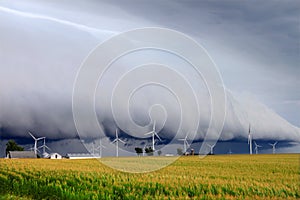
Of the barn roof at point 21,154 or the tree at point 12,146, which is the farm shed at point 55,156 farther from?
the tree at point 12,146

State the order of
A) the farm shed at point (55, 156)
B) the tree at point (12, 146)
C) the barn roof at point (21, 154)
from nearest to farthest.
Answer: the barn roof at point (21, 154)
the farm shed at point (55, 156)
the tree at point (12, 146)

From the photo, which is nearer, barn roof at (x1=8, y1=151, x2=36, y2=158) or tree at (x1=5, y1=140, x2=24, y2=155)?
barn roof at (x1=8, y1=151, x2=36, y2=158)

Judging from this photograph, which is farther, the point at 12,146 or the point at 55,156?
the point at 12,146

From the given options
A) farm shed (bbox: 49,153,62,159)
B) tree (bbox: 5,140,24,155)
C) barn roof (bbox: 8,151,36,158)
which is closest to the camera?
barn roof (bbox: 8,151,36,158)

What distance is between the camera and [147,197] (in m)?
20.4

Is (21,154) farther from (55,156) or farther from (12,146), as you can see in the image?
(12,146)

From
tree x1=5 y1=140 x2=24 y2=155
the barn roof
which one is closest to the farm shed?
the barn roof

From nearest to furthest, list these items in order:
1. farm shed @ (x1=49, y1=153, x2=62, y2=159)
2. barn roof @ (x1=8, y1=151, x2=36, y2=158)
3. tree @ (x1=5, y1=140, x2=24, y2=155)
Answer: barn roof @ (x1=8, y1=151, x2=36, y2=158) < farm shed @ (x1=49, y1=153, x2=62, y2=159) < tree @ (x1=5, y1=140, x2=24, y2=155)

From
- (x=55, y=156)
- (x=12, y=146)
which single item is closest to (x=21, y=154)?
(x=55, y=156)

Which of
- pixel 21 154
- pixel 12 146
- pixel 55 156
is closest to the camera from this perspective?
pixel 21 154

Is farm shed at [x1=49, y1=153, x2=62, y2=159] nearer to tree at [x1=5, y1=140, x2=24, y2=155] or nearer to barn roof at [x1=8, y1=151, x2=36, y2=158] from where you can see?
barn roof at [x1=8, y1=151, x2=36, y2=158]

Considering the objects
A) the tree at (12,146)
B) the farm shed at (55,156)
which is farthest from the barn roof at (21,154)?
the tree at (12,146)

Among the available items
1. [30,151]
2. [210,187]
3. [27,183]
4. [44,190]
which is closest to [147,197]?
[210,187]

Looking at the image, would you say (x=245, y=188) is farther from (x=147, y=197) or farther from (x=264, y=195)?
(x=147, y=197)
